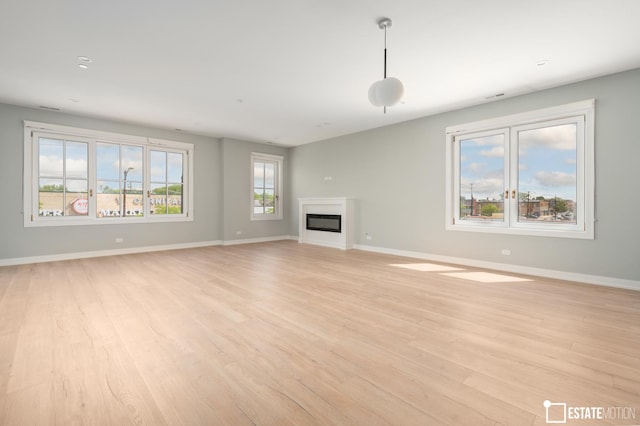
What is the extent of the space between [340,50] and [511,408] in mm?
3574

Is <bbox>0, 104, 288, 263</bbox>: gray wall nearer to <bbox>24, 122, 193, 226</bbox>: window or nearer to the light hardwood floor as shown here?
<bbox>24, 122, 193, 226</bbox>: window

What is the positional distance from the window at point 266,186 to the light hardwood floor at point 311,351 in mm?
4620

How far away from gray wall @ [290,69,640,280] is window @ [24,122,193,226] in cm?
347

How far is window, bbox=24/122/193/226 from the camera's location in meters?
5.60

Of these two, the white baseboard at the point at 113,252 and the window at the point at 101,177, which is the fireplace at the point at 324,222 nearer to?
the white baseboard at the point at 113,252

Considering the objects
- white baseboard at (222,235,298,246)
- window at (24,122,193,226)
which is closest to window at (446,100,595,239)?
white baseboard at (222,235,298,246)

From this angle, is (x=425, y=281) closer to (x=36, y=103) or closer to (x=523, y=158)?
(x=523, y=158)

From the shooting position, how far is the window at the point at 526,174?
4305 millimetres

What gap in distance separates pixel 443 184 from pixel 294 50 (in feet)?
12.4

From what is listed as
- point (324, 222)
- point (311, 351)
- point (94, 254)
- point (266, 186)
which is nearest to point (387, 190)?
point (324, 222)

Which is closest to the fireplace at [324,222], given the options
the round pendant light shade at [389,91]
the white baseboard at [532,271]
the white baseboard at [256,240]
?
the white baseboard at [256,240]

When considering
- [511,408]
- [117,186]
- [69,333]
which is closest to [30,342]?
[69,333]

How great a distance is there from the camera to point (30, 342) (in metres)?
2.36

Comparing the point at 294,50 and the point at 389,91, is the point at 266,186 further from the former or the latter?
the point at 389,91
